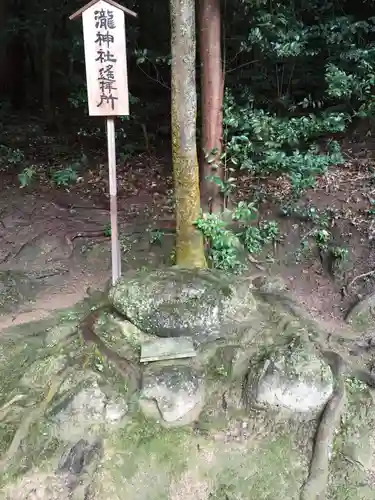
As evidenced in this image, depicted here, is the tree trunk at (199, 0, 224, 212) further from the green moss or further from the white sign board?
the green moss

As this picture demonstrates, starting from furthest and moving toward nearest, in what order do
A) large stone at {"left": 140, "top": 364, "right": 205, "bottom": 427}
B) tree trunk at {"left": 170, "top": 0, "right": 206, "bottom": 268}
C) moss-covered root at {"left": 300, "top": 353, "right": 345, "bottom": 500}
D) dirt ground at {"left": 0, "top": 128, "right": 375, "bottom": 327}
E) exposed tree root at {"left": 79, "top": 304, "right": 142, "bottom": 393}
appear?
dirt ground at {"left": 0, "top": 128, "right": 375, "bottom": 327}, tree trunk at {"left": 170, "top": 0, "right": 206, "bottom": 268}, exposed tree root at {"left": 79, "top": 304, "right": 142, "bottom": 393}, large stone at {"left": 140, "top": 364, "right": 205, "bottom": 427}, moss-covered root at {"left": 300, "top": 353, "right": 345, "bottom": 500}

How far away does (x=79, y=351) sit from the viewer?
164 inches

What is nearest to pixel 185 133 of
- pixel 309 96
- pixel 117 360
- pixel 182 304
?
pixel 182 304

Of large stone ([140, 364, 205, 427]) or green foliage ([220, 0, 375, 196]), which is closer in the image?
large stone ([140, 364, 205, 427])

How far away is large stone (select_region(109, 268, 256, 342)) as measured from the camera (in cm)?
416

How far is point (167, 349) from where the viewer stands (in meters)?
4.00

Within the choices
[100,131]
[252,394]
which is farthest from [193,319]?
[100,131]

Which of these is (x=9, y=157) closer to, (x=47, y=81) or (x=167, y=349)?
(x=47, y=81)

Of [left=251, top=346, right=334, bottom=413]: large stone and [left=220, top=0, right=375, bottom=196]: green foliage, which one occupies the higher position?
[left=220, top=0, right=375, bottom=196]: green foliage

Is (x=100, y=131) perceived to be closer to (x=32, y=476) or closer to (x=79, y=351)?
(x=79, y=351)

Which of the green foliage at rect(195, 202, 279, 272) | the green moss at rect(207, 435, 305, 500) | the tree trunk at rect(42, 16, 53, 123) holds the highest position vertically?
the tree trunk at rect(42, 16, 53, 123)

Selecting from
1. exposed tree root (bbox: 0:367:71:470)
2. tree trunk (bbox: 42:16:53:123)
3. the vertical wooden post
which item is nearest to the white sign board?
the vertical wooden post

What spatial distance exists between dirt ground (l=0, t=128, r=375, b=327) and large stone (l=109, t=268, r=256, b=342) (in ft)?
4.19

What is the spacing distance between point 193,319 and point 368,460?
1.76m
